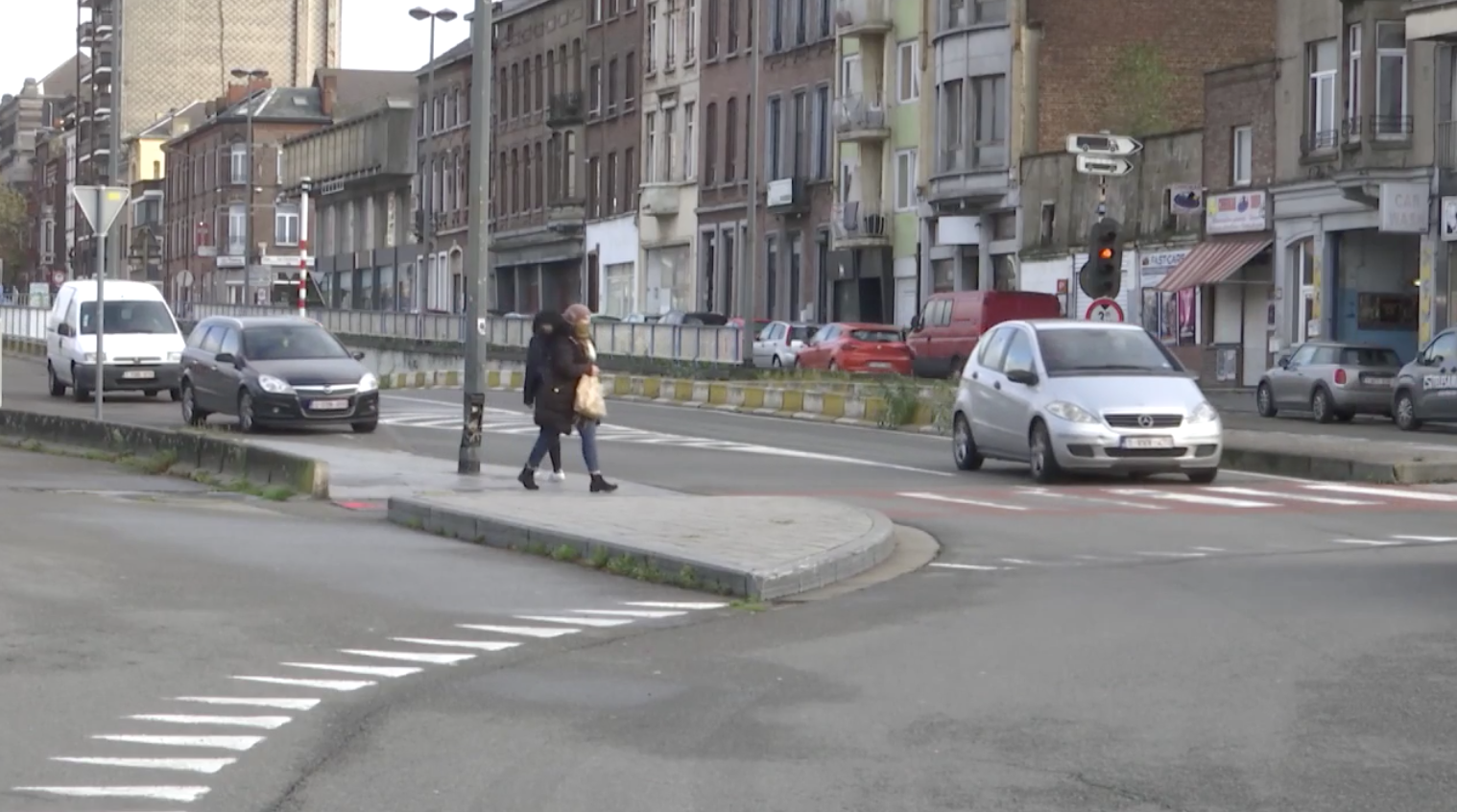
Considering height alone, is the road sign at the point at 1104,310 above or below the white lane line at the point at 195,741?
above

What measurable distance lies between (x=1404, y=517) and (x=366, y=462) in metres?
10.8

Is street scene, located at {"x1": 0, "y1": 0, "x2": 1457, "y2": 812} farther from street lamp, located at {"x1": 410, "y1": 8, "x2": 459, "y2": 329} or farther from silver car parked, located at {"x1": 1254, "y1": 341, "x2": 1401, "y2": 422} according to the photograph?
street lamp, located at {"x1": 410, "y1": 8, "x2": 459, "y2": 329}

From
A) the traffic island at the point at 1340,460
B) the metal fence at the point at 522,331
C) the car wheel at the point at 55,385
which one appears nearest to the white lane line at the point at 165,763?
the traffic island at the point at 1340,460

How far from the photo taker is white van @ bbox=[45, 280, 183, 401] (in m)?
41.8

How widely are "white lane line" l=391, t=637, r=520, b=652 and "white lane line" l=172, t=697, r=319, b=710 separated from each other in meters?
1.80

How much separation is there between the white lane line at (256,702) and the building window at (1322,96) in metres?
42.9

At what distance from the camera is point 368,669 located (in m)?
11.2

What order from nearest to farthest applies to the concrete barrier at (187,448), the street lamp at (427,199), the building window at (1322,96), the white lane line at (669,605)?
the white lane line at (669,605) → the concrete barrier at (187,448) → the building window at (1322,96) → the street lamp at (427,199)

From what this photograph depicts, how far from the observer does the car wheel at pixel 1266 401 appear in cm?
4409

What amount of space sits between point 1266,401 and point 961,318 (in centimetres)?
857

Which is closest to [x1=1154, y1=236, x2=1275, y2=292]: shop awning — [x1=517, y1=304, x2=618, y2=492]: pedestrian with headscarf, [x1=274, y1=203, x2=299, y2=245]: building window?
[x1=517, y1=304, x2=618, y2=492]: pedestrian with headscarf

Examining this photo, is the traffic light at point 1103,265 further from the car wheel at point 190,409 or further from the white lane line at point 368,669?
the white lane line at point 368,669

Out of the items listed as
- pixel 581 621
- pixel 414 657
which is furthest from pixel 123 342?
pixel 414 657

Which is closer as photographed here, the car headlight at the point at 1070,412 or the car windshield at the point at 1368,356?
the car headlight at the point at 1070,412
